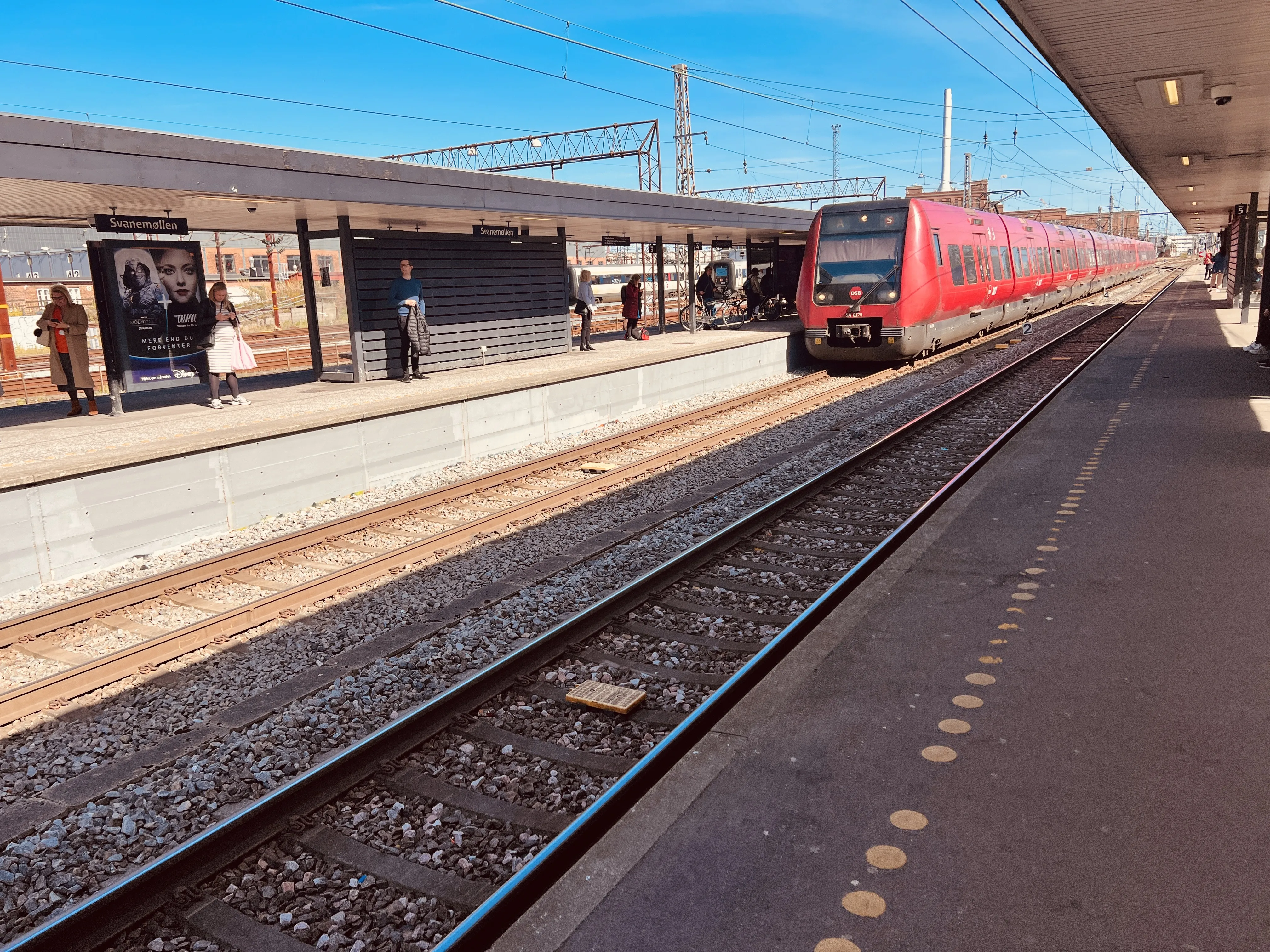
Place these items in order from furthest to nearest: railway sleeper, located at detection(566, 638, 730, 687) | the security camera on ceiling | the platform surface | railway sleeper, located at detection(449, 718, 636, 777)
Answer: the security camera on ceiling
the platform surface
railway sleeper, located at detection(566, 638, 730, 687)
railway sleeper, located at detection(449, 718, 636, 777)

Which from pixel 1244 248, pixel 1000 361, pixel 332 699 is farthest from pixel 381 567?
pixel 1244 248

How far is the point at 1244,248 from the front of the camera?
80.6 ft

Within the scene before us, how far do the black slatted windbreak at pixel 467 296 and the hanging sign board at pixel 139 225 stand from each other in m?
2.76

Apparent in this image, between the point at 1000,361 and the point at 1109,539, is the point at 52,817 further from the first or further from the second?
the point at 1000,361

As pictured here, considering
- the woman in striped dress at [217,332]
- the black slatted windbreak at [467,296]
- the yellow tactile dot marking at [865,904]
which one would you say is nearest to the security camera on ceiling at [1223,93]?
the yellow tactile dot marking at [865,904]

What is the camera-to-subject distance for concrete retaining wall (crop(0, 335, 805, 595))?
6.86 metres

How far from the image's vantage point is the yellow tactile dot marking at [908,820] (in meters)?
2.66

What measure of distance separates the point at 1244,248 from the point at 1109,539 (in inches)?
976

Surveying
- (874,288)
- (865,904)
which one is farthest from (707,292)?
(865,904)

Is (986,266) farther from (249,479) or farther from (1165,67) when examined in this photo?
(249,479)

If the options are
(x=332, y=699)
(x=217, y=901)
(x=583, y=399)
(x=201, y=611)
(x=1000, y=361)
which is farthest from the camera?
(x=1000, y=361)

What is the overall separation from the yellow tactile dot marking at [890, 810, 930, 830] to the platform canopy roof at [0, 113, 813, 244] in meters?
8.67

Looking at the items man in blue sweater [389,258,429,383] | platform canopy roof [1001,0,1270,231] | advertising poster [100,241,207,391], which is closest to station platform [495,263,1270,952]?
platform canopy roof [1001,0,1270,231]

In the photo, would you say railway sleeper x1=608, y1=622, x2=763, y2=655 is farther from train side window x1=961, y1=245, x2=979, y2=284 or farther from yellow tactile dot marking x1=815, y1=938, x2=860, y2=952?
train side window x1=961, y1=245, x2=979, y2=284
